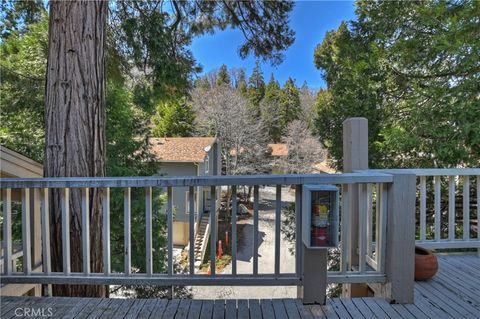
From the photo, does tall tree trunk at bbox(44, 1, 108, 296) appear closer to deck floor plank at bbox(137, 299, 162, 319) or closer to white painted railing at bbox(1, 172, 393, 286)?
white painted railing at bbox(1, 172, 393, 286)

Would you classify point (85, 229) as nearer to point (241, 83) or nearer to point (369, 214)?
point (369, 214)

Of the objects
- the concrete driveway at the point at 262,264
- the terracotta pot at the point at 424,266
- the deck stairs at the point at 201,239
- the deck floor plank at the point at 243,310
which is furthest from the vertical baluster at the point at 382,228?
the deck stairs at the point at 201,239

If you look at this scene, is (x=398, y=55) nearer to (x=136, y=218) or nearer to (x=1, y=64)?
(x=136, y=218)

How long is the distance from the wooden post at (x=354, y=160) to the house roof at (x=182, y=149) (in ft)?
36.0

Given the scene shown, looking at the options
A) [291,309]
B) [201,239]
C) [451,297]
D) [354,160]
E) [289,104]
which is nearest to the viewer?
[291,309]

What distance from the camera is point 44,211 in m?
2.28

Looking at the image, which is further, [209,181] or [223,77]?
[223,77]

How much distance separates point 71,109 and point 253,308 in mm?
2227

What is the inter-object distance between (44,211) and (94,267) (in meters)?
0.81

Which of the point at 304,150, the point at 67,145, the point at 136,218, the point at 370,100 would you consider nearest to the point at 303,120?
the point at 304,150

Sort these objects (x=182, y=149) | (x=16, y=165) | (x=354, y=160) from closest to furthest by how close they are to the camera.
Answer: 1. (x=354, y=160)
2. (x=16, y=165)
3. (x=182, y=149)

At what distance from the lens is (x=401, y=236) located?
2240 mm

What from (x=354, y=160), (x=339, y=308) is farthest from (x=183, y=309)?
(x=354, y=160)

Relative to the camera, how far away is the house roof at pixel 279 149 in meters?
20.2
